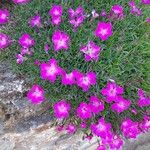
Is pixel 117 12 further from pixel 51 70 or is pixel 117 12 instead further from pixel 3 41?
pixel 3 41

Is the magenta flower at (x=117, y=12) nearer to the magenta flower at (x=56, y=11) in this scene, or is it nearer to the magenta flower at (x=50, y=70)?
the magenta flower at (x=56, y=11)

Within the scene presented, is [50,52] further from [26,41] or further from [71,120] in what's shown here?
[71,120]

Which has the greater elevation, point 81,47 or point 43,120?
point 81,47

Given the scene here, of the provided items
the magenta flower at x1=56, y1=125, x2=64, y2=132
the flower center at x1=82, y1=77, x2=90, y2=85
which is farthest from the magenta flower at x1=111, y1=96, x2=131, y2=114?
the magenta flower at x1=56, y1=125, x2=64, y2=132

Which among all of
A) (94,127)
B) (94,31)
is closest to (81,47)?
(94,31)

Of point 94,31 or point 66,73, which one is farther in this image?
point 94,31

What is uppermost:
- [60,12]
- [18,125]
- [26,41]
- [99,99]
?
[60,12]

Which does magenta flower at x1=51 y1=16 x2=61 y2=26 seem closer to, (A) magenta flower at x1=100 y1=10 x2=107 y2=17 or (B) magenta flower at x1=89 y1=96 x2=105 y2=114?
(A) magenta flower at x1=100 y1=10 x2=107 y2=17
